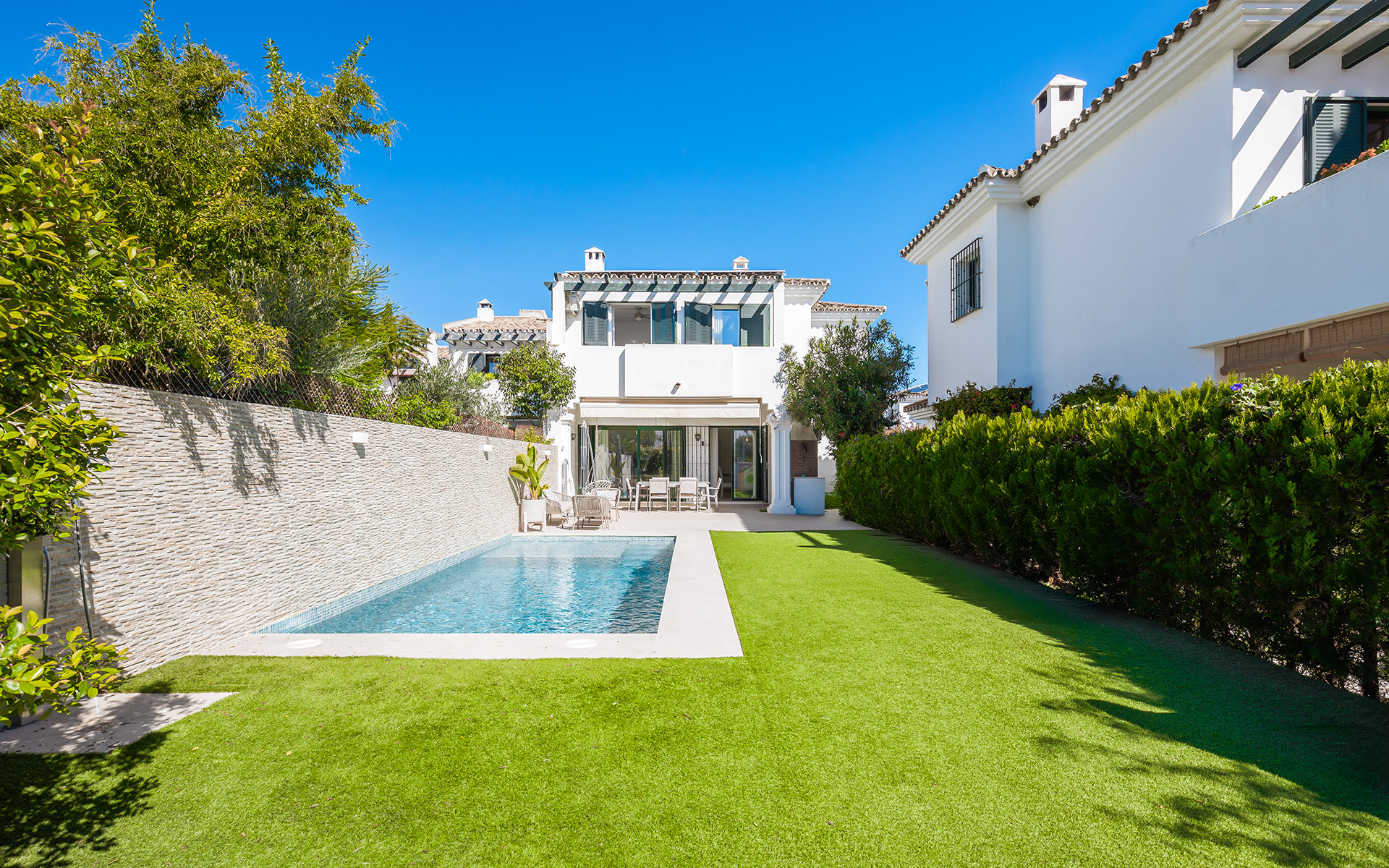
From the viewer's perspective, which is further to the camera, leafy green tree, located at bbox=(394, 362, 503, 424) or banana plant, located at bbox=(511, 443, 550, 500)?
banana plant, located at bbox=(511, 443, 550, 500)

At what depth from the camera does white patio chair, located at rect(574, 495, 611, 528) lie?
21344 mm

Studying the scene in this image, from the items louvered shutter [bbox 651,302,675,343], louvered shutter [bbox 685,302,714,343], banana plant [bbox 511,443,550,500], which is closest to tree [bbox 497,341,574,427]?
banana plant [bbox 511,443,550,500]

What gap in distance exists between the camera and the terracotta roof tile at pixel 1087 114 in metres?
11.4

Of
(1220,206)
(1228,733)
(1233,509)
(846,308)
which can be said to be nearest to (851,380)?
(846,308)

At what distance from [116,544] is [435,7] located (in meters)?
20.9

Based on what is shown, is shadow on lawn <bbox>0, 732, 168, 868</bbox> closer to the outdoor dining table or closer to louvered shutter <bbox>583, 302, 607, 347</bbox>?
the outdoor dining table

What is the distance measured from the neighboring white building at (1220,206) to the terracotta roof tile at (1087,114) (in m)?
0.04

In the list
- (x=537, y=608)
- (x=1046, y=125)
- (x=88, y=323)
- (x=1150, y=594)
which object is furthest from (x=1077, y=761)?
(x=1046, y=125)

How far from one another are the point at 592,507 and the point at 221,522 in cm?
1363

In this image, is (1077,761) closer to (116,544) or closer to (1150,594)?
(1150,594)

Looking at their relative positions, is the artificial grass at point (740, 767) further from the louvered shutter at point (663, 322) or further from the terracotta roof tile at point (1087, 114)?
the louvered shutter at point (663, 322)

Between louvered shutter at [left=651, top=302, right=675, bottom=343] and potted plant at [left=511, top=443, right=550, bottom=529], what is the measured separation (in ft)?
33.2

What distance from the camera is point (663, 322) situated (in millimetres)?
29750

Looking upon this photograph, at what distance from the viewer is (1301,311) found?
9.98 meters
